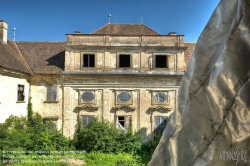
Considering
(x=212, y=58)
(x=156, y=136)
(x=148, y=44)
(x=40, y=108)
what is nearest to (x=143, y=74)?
(x=148, y=44)

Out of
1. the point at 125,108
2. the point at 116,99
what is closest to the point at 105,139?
the point at 125,108

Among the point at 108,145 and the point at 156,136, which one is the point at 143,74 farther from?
the point at 108,145

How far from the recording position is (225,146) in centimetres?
145

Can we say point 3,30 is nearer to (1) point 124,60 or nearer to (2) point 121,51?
(2) point 121,51

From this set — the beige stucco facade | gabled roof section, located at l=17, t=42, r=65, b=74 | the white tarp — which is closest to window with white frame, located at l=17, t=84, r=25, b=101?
the beige stucco facade

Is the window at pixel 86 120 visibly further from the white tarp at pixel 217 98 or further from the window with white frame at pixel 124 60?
the white tarp at pixel 217 98

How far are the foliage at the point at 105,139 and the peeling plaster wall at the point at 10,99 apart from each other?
458 centimetres

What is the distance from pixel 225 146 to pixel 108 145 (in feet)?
47.5

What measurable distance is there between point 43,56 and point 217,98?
18.3 metres

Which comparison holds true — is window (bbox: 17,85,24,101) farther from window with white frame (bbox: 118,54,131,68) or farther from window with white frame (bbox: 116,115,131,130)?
window with white frame (bbox: 118,54,131,68)

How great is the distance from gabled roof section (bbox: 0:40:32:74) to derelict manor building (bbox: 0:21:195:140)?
0.16 m

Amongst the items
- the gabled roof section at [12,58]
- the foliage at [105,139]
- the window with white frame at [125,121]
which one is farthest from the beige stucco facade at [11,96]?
the window with white frame at [125,121]

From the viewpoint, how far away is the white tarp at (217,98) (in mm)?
1385

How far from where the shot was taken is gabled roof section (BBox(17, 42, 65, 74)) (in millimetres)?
16672
